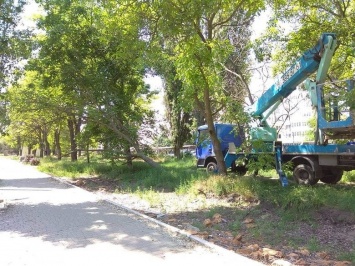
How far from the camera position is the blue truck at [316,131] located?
11109mm

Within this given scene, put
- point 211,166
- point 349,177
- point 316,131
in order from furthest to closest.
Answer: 1. point 211,166
2. point 349,177
3. point 316,131

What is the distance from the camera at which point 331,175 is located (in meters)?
13.5

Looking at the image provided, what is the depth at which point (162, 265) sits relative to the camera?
5.77 m

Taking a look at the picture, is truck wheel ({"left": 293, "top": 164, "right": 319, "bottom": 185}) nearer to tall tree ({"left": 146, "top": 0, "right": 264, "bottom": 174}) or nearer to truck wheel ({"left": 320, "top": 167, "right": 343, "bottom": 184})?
truck wheel ({"left": 320, "top": 167, "right": 343, "bottom": 184})

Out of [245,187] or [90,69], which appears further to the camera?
[90,69]

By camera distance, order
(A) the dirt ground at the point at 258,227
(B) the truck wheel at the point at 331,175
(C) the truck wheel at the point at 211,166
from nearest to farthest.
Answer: (A) the dirt ground at the point at 258,227 → (B) the truck wheel at the point at 331,175 → (C) the truck wheel at the point at 211,166

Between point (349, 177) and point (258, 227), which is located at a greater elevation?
point (349, 177)

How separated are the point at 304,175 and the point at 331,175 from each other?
3.60ft

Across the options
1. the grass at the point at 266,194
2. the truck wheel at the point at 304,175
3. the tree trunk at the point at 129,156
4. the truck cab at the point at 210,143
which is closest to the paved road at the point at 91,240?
the grass at the point at 266,194

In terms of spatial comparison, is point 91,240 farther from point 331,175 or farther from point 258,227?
point 331,175

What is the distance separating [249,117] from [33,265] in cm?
897

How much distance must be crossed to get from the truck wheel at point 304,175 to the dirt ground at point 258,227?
3289 mm

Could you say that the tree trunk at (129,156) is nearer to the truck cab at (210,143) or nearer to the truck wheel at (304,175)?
the truck cab at (210,143)

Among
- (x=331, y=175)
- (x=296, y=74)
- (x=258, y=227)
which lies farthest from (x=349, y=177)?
(x=258, y=227)
